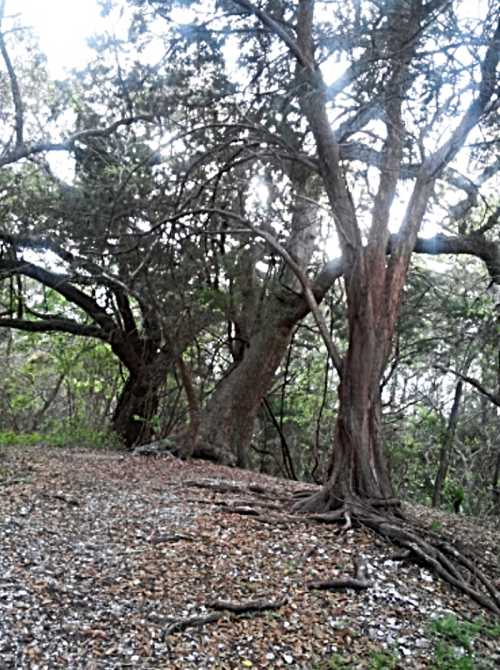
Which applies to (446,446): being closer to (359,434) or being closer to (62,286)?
(359,434)

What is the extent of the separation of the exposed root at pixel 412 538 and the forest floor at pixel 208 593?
10 centimetres

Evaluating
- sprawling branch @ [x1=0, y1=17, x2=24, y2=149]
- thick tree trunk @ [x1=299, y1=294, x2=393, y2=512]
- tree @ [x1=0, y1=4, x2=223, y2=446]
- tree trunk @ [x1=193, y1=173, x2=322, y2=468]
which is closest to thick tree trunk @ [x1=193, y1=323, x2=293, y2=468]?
tree trunk @ [x1=193, y1=173, x2=322, y2=468]

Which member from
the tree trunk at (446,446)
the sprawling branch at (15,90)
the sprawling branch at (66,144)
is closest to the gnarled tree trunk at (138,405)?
the sprawling branch at (66,144)

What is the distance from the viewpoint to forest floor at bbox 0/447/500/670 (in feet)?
10.2

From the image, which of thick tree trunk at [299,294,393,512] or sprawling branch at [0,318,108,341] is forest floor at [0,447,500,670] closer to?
thick tree trunk at [299,294,393,512]

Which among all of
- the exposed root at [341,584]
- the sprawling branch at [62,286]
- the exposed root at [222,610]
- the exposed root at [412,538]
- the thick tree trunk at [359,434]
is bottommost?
the exposed root at [222,610]

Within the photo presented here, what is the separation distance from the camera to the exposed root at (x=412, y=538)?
4.29 metres

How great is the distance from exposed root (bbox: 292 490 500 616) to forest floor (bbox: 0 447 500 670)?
0.32ft

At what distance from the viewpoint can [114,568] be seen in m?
3.97

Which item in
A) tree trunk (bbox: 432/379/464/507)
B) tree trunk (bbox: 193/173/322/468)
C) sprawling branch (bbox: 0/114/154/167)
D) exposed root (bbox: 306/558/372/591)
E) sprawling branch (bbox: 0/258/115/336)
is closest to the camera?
exposed root (bbox: 306/558/372/591)

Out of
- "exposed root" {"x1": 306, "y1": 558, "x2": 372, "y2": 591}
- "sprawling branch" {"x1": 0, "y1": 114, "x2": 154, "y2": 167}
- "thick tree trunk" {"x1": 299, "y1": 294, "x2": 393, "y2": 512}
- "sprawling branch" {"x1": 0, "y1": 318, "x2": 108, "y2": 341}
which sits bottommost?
"exposed root" {"x1": 306, "y1": 558, "x2": 372, "y2": 591}

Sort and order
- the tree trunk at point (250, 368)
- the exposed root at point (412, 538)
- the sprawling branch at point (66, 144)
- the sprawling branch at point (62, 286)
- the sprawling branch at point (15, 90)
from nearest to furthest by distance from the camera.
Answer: the exposed root at point (412, 538) → the sprawling branch at point (15, 90) → the sprawling branch at point (66, 144) → the sprawling branch at point (62, 286) → the tree trunk at point (250, 368)

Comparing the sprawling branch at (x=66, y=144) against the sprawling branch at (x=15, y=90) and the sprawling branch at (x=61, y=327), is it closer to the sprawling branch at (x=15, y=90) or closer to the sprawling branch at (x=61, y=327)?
the sprawling branch at (x=15, y=90)

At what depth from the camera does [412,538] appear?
4.73m
